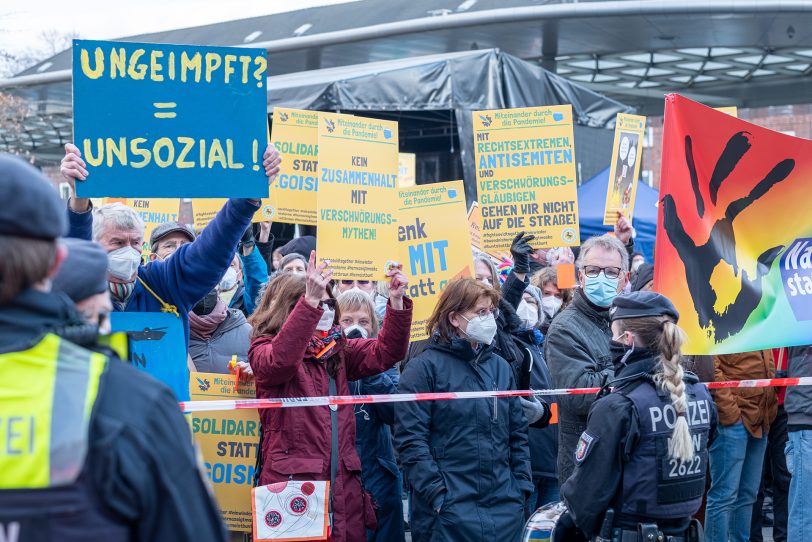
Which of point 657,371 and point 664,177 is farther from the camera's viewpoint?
point 664,177

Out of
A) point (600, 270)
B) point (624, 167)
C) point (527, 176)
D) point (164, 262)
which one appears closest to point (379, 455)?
point (600, 270)

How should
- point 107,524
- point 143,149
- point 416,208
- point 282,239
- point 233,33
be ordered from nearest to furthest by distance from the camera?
point 107,524
point 143,149
point 416,208
point 282,239
point 233,33

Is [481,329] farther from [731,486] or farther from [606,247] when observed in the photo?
[731,486]

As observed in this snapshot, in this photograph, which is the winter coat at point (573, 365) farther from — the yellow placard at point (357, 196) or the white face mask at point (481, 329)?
the yellow placard at point (357, 196)

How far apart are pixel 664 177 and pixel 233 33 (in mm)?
24381

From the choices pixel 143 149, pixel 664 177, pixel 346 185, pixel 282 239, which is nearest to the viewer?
pixel 143 149

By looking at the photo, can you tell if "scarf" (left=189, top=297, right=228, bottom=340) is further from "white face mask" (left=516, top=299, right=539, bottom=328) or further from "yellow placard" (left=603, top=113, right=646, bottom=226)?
"yellow placard" (left=603, top=113, right=646, bottom=226)

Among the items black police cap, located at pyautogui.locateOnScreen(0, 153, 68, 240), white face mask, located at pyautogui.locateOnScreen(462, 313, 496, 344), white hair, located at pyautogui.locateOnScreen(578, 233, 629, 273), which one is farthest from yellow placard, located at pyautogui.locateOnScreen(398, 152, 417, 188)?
black police cap, located at pyautogui.locateOnScreen(0, 153, 68, 240)

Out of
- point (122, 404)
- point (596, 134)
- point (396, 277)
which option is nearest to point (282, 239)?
point (596, 134)

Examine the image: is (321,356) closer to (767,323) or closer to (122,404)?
(767,323)

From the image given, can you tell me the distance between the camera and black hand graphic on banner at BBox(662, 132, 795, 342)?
5699 millimetres

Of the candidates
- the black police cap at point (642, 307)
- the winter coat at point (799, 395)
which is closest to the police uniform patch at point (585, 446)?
the black police cap at point (642, 307)

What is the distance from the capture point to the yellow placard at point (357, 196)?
6.35m

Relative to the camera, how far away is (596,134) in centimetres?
1616
